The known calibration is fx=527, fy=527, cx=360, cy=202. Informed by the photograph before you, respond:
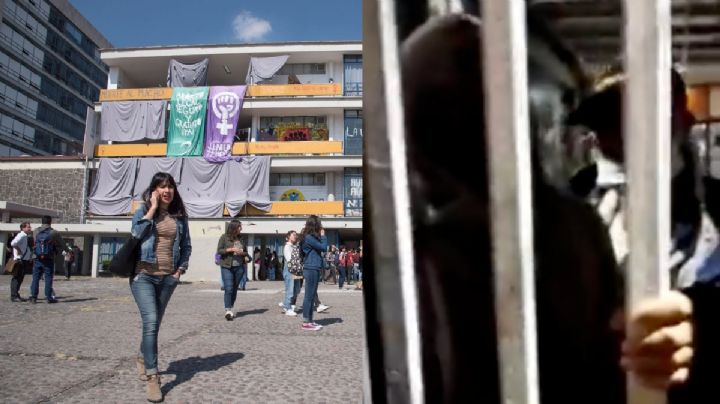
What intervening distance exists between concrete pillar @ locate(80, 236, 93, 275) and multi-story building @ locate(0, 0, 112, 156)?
2320cm

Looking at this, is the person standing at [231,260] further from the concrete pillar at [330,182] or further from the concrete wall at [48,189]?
the concrete wall at [48,189]

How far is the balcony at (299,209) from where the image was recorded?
29031 mm

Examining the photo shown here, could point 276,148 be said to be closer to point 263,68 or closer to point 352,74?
point 263,68

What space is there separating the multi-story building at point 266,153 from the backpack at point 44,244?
16970 mm

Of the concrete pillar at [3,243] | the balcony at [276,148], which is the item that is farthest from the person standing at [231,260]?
the concrete pillar at [3,243]

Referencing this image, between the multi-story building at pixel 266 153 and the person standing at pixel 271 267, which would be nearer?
the person standing at pixel 271 267

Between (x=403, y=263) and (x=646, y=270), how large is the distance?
1.64 ft

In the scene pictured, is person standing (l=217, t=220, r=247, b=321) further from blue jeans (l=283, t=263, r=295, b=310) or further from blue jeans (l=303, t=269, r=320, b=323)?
blue jeans (l=303, t=269, r=320, b=323)

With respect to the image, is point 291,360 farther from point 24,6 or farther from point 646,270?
point 24,6

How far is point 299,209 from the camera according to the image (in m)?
29.1

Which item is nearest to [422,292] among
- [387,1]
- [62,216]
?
[387,1]

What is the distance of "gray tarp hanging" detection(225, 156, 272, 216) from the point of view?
28859 mm

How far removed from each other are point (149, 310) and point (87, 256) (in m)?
30.0

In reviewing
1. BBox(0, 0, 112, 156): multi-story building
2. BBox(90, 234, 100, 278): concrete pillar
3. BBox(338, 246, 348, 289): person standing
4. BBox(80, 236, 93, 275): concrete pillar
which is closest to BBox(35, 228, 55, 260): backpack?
BBox(338, 246, 348, 289): person standing
